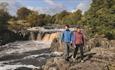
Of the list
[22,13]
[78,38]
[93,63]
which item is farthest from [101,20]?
[22,13]

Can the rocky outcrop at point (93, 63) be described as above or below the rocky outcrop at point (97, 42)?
above

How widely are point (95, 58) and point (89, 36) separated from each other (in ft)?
68.6

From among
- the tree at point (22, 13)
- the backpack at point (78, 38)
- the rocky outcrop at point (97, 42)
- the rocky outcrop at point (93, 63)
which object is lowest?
the tree at point (22, 13)

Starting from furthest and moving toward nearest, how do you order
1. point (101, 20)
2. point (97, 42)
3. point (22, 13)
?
point (22, 13), point (101, 20), point (97, 42)

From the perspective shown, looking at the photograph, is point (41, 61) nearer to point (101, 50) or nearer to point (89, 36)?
point (89, 36)

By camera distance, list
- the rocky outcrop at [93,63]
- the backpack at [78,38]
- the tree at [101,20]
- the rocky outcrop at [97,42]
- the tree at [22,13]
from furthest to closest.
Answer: the tree at [22,13]
the tree at [101,20]
the rocky outcrop at [97,42]
the backpack at [78,38]
the rocky outcrop at [93,63]

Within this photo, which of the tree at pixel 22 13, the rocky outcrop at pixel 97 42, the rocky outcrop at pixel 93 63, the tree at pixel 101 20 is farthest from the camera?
the tree at pixel 22 13

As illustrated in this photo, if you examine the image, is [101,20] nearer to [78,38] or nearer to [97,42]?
[97,42]

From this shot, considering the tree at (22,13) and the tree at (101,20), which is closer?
the tree at (101,20)

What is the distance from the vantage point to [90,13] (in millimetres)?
38562

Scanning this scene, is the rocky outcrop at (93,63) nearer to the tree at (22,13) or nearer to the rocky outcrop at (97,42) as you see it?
the rocky outcrop at (97,42)

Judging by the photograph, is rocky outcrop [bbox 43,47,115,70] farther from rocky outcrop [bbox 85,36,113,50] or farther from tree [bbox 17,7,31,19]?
tree [bbox 17,7,31,19]

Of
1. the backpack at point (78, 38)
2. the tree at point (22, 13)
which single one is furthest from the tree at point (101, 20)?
the tree at point (22, 13)

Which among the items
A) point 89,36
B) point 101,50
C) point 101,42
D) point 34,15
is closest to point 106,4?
point 89,36
